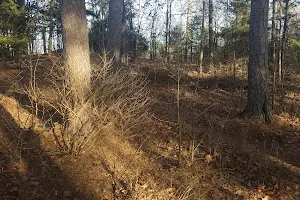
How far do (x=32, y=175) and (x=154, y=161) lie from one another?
207 cm

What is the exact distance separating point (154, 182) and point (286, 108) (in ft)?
20.1

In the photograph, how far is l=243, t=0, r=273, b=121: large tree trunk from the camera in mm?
6996

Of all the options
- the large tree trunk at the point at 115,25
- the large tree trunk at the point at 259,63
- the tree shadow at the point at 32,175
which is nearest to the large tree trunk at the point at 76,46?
the tree shadow at the point at 32,175

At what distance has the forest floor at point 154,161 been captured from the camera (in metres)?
3.86

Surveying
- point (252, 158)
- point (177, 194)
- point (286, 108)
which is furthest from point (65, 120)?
point (286, 108)

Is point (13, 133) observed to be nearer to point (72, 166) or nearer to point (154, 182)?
point (72, 166)

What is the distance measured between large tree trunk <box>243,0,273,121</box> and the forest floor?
1.16ft

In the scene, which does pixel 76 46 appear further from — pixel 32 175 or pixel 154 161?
pixel 154 161

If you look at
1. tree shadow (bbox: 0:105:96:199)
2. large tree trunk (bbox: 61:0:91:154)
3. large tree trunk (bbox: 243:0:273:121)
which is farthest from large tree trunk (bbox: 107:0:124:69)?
tree shadow (bbox: 0:105:96:199)

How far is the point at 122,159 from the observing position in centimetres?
477

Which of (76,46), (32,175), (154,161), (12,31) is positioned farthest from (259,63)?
(12,31)

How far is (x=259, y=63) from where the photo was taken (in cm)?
709

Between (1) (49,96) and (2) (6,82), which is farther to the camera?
(2) (6,82)

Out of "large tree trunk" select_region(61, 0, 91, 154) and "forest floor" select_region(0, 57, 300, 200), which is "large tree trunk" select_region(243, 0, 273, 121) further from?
"large tree trunk" select_region(61, 0, 91, 154)
